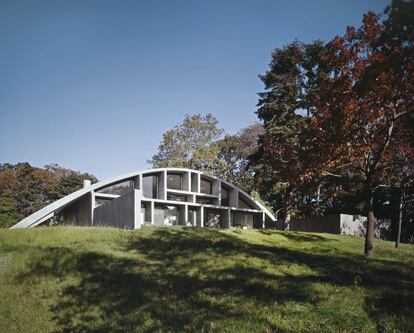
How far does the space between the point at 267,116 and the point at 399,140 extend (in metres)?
20.1

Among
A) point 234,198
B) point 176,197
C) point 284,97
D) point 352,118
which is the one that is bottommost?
point 234,198

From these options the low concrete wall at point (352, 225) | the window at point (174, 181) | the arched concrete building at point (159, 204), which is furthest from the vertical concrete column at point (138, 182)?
the low concrete wall at point (352, 225)

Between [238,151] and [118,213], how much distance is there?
2976 cm

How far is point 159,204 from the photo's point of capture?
3650cm

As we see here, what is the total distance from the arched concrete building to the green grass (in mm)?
12235

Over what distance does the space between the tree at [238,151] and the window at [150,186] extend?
18810 mm

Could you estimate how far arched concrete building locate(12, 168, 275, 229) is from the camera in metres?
28.6

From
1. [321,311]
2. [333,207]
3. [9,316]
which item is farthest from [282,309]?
[333,207]

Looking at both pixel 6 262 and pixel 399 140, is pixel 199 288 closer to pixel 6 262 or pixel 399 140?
pixel 6 262

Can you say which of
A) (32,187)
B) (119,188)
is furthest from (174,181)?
(32,187)

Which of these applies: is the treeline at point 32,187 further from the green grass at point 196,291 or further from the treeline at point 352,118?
the green grass at point 196,291

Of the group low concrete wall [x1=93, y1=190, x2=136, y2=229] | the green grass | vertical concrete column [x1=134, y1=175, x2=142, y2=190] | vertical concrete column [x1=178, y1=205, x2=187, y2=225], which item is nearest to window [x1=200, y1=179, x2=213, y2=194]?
vertical concrete column [x1=178, y1=205, x2=187, y2=225]

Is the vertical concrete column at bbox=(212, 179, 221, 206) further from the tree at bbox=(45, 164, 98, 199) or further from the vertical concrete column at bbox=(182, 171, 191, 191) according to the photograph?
the tree at bbox=(45, 164, 98, 199)

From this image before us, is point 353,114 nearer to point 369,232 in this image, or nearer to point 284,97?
point 369,232
